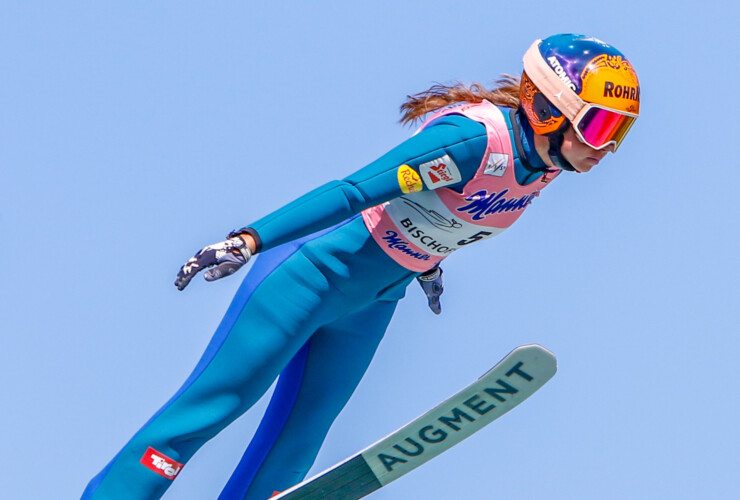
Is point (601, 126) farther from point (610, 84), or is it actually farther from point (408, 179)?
point (408, 179)

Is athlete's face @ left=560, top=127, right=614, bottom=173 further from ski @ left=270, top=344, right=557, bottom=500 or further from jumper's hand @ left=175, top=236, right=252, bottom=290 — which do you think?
jumper's hand @ left=175, top=236, right=252, bottom=290

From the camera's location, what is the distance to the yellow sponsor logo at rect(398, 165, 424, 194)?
13.8ft

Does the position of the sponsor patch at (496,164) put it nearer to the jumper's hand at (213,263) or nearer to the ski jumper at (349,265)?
the ski jumper at (349,265)

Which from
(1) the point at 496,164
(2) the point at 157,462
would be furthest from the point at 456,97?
(2) the point at 157,462

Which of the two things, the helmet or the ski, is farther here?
the ski

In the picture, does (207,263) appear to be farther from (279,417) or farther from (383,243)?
(279,417)

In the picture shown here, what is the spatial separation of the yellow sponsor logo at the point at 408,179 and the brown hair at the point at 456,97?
449 mm

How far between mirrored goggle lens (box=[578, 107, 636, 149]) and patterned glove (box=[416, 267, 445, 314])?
3.08ft

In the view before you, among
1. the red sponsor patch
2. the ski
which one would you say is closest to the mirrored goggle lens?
the ski

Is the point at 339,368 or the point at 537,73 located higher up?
the point at 537,73

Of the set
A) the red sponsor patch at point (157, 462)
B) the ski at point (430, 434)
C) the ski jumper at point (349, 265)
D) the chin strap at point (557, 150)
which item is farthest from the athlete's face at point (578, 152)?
the red sponsor patch at point (157, 462)

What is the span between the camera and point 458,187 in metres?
4.35

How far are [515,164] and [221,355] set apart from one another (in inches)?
46.0

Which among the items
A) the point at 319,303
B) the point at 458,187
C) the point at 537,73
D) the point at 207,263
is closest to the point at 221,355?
the point at 319,303
